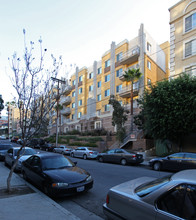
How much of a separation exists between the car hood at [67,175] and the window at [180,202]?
365cm

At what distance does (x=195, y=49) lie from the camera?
60.8ft

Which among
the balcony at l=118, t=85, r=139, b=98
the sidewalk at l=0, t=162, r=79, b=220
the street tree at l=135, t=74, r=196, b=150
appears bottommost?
the sidewalk at l=0, t=162, r=79, b=220

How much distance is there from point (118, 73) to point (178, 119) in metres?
17.5

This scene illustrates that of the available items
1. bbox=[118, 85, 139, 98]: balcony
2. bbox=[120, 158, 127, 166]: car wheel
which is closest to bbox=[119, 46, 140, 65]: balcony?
bbox=[118, 85, 139, 98]: balcony

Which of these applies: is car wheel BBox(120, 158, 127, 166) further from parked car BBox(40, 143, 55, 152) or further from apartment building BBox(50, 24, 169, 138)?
parked car BBox(40, 143, 55, 152)

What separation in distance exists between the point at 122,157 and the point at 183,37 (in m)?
14.8

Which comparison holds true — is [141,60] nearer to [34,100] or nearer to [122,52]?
[122,52]

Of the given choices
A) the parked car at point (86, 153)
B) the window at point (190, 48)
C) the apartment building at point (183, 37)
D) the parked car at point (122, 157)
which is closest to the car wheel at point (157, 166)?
the parked car at point (122, 157)

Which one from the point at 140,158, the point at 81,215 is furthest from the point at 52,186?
the point at 140,158

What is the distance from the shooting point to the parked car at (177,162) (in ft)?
36.0

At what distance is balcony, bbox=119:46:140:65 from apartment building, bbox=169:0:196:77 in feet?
18.3

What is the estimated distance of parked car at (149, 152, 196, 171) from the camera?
11.0 m

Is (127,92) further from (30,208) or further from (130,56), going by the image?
(30,208)

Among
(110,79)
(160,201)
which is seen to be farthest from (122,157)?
(110,79)
